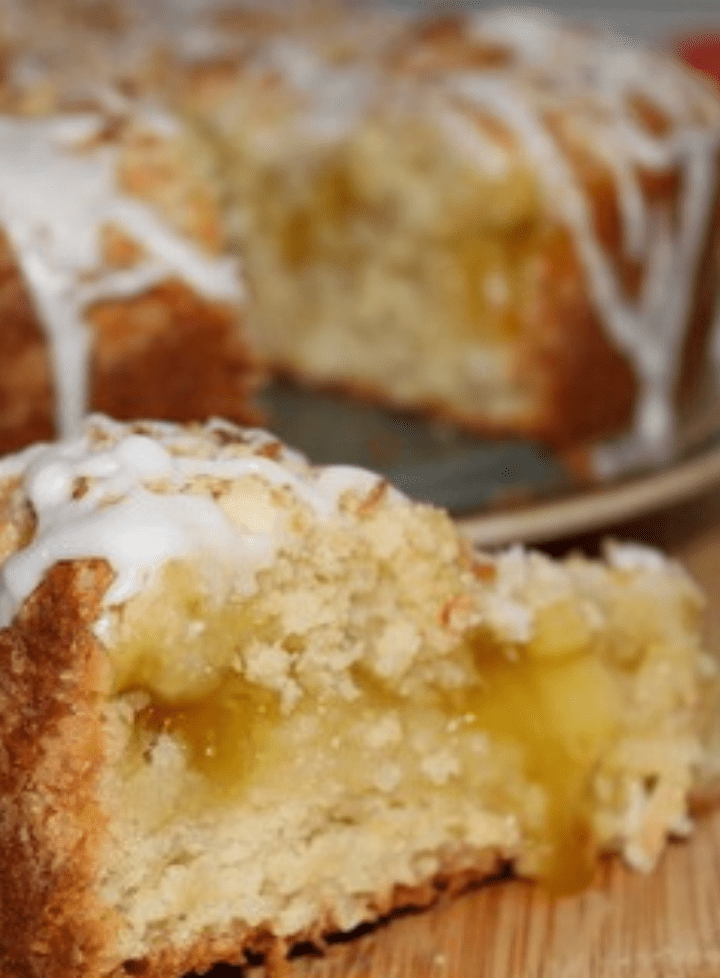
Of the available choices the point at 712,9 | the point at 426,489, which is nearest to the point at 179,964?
the point at 426,489

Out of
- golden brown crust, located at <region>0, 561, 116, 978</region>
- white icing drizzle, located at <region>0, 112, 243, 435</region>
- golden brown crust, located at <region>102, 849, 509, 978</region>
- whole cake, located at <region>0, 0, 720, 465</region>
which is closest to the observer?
golden brown crust, located at <region>0, 561, 116, 978</region>

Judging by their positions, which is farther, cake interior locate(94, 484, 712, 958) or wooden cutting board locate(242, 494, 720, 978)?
wooden cutting board locate(242, 494, 720, 978)

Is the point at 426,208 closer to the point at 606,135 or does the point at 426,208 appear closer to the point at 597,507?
the point at 606,135

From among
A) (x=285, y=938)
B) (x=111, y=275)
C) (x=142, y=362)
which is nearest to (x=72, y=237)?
(x=111, y=275)

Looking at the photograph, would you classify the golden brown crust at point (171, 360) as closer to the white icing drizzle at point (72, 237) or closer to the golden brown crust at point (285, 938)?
the white icing drizzle at point (72, 237)

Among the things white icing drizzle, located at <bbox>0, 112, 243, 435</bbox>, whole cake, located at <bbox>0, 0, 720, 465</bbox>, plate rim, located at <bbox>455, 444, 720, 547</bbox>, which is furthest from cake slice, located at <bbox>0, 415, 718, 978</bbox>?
whole cake, located at <bbox>0, 0, 720, 465</bbox>

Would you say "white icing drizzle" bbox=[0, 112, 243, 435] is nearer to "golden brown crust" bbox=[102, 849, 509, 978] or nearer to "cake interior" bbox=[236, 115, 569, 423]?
"cake interior" bbox=[236, 115, 569, 423]

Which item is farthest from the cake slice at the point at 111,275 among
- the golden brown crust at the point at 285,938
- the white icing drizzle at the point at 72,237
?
the golden brown crust at the point at 285,938
